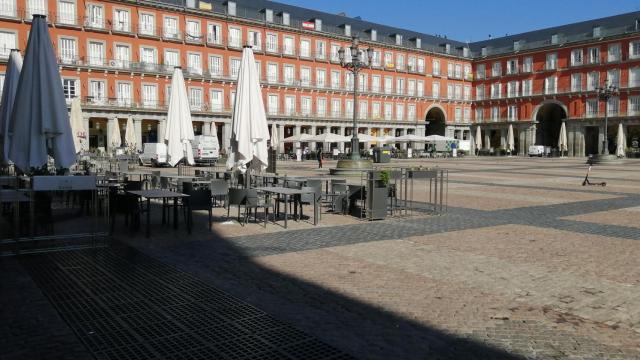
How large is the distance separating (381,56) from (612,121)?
28.0m

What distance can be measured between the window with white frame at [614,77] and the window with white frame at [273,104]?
124 feet

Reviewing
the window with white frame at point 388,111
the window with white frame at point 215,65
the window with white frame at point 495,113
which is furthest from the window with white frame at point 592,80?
the window with white frame at point 215,65

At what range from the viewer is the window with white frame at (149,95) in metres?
47.5

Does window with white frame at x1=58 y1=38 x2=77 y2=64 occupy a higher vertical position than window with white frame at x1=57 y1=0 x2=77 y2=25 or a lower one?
lower

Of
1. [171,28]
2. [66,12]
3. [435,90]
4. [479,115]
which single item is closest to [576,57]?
[479,115]

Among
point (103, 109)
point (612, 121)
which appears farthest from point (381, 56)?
point (103, 109)

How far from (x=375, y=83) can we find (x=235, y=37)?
19.5 m

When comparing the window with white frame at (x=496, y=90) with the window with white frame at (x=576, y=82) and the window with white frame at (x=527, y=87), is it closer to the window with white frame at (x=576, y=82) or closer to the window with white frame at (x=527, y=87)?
the window with white frame at (x=527, y=87)

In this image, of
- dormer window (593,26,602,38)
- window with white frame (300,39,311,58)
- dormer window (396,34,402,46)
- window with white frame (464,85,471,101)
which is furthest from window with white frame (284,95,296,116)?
dormer window (593,26,602,38)

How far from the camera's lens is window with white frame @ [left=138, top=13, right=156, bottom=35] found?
1837 inches

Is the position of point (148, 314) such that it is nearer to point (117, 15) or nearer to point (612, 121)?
point (117, 15)

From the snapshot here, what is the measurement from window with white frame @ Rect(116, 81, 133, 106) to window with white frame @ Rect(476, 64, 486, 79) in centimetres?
4839

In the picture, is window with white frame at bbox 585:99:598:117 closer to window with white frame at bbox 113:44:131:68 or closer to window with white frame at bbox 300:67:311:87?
window with white frame at bbox 300:67:311:87

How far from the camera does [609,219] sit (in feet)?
37.5
